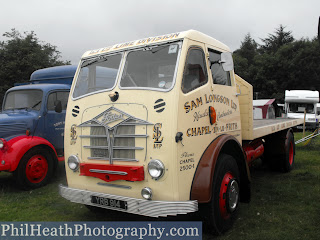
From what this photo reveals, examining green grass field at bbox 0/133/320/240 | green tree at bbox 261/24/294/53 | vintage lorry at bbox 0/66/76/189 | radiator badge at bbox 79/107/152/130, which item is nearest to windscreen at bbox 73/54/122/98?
radiator badge at bbox 79/107/152/130

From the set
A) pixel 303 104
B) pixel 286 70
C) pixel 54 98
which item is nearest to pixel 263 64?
pixel 286 70

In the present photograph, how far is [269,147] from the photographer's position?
23.5 ft

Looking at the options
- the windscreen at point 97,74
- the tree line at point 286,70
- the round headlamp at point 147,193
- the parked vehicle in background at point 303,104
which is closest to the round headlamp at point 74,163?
the windscreen at point 97,74

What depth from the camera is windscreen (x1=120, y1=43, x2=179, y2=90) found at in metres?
3.63

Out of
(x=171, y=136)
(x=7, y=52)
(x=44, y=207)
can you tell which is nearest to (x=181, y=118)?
(x=171, y=136)

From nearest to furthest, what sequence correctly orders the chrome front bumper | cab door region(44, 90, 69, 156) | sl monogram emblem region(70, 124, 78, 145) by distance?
the chrome front bumper → sl monogram emblem region(70, 124, 78, 145) → cab door region(44, 90, 69, 156)

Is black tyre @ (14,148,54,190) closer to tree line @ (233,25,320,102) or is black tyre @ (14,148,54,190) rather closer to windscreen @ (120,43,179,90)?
windscreen @ (120,43,179,90)

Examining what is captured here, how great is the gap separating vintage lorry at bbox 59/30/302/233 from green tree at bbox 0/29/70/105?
66.8 feet

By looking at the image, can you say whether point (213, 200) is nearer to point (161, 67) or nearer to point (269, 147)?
point (161, 67)

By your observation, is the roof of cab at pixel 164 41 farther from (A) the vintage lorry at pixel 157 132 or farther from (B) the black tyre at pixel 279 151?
(B) the black tyre at pixel 279 151

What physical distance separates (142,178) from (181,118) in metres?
0.84

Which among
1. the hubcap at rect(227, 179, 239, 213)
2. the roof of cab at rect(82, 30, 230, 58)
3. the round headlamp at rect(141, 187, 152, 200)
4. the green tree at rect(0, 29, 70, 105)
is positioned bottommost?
the hubcap at rect(227, 179, 239, 213)

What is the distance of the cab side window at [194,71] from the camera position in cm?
357

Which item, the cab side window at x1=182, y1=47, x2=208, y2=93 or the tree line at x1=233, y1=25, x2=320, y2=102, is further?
the tree line at x1=233, y1=25, x2=320, y2=102
